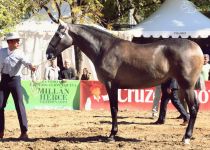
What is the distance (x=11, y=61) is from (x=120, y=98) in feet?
23.6

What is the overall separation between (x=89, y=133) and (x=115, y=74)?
1727mm

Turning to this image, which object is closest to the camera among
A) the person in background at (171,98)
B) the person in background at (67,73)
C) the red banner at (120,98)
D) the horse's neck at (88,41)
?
the horse's neck at (88,41)

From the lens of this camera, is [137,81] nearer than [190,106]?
No

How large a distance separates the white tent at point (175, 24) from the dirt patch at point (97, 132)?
5206 mm

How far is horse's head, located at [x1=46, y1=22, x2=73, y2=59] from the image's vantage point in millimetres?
9883

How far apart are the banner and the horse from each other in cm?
644

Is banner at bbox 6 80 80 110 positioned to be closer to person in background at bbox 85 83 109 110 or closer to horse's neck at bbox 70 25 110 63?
person in background at bbox 85 83 109 110

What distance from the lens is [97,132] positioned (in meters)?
10.9

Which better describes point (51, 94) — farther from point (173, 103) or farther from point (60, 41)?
point (60, 41)

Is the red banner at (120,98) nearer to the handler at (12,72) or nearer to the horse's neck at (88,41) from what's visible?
the horse's neck at (88,41)

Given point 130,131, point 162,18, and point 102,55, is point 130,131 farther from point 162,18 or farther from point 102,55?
point 162,18

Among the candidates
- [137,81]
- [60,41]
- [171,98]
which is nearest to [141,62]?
[137,81]

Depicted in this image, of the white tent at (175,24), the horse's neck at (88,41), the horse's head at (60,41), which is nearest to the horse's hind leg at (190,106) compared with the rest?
the horse's neck at (88,41)

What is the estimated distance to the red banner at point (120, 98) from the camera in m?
16.2
